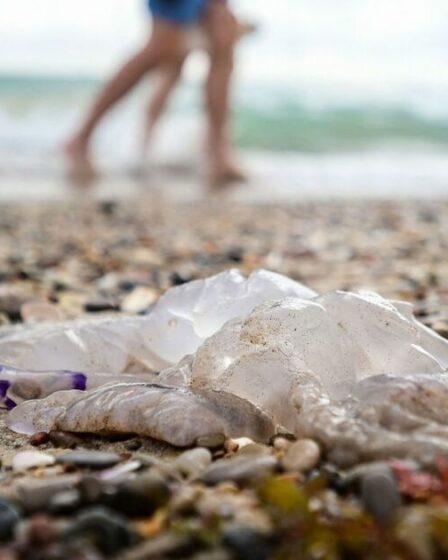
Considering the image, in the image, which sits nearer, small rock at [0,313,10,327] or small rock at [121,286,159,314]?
small rock at [0,313,10,327]

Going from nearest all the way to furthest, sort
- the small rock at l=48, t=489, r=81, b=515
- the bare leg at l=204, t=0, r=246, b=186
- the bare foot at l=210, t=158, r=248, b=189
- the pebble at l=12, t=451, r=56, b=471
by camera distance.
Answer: the small rock at l=48, t=489, r=81, b=515 < the pebble at l=12, t=451, r=56, b=471 < the bare leg at l=204, t=0, r=246, b=186 < the bare foot at l=210, t=158, r=248, b=189

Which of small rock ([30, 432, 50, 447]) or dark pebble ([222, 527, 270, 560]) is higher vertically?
dark pebble ([222, 527, 270, 560])

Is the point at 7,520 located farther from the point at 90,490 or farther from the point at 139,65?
the point at 139,65

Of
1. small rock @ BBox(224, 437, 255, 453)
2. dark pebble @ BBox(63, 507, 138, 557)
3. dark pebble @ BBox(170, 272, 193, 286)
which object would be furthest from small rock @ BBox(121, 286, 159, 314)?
dark pebble @ BBox(63, 507, 138, 557)

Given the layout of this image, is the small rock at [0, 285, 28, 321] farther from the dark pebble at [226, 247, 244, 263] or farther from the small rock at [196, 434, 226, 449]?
the small rock at [196, 434, 226, 449]

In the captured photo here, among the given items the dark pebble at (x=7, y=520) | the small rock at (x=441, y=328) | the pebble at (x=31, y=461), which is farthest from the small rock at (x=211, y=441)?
the small rock at (x=441, y=328)
